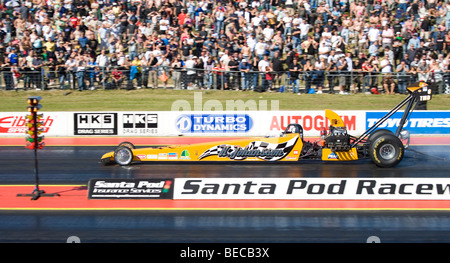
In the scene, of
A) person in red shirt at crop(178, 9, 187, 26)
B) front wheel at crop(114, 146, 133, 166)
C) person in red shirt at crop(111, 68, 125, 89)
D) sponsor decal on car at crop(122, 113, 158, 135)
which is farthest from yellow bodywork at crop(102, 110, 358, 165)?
person in red shirt at crop(178, 9, 187, 26)

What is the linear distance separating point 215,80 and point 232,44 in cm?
198

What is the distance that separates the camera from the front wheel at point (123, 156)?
14.7 metres

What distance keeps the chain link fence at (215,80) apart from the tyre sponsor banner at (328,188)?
13.0 meters

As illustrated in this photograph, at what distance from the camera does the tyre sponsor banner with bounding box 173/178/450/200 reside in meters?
11.2

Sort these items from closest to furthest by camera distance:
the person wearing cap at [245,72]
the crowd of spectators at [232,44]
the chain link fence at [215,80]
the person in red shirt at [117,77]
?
the chain link fence at [215,80]
the crowd of spectators at [232,44]
the person wearing cap at [245,72]
the person in red shirt at [117,77]

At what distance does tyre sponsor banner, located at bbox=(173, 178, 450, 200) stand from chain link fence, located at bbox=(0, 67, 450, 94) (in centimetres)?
1303

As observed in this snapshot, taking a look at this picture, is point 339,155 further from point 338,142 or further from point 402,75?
point 402,75

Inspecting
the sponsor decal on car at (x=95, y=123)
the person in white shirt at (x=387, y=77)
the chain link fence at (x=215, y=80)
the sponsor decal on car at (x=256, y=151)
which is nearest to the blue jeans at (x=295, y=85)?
the chain link fence at (x=215, y=80)

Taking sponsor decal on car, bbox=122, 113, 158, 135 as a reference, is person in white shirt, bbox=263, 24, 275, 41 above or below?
above

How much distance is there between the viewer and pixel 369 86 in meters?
23.9

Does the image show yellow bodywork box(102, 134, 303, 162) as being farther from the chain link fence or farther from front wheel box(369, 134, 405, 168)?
→ the chain link fence

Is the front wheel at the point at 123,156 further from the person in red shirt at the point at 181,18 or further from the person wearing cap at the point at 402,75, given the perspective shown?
the person wearing cap at the point at 402,75
